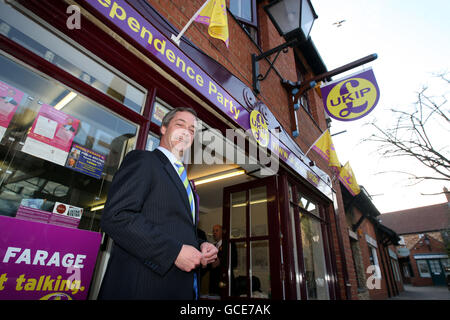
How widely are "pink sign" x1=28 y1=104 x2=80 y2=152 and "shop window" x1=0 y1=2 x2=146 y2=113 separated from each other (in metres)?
0.33

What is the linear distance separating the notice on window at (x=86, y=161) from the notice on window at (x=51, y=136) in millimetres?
42

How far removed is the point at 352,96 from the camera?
445 centimetres

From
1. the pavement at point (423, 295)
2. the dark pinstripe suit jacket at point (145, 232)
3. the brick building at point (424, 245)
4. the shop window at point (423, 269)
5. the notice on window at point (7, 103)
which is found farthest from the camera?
the shop window at point (423, 269)

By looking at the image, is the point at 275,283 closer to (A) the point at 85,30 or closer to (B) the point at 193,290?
(B) the point at 193,290

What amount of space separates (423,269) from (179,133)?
34.9 metres

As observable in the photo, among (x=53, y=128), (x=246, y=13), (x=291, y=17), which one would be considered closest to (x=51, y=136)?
(x=53, y=128)

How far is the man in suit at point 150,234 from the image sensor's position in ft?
3.00

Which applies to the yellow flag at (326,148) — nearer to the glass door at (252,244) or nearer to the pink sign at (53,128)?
the glass door at (252,244)

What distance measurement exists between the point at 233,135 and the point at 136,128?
4.42 feet

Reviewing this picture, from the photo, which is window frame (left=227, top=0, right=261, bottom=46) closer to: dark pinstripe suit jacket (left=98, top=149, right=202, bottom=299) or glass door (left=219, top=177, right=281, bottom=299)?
glass door (left=219, top=177, right=281, bottom=299)

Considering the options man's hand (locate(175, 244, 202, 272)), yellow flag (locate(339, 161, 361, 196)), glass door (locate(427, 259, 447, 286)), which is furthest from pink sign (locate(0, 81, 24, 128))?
glass door (locate(427, 259, 447, 286))

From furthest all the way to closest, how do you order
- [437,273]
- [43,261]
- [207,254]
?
1. [437,273]
2. [43,261]
3. [207,254]

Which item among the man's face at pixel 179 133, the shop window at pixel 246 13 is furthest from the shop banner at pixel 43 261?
the shop window at pixel 246 13

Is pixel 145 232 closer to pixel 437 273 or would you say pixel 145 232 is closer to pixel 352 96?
pixel 352 96
